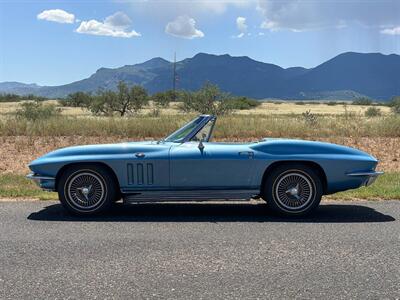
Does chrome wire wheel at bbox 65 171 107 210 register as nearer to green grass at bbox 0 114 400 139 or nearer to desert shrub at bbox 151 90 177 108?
green grass at bbox 0 114 400 139

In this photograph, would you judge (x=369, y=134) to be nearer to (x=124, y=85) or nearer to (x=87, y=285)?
(x=87, y=285)

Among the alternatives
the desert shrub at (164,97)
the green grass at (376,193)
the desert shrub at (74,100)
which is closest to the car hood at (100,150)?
the green grass at (376,193)

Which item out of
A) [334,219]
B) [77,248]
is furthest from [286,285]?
[334,219]

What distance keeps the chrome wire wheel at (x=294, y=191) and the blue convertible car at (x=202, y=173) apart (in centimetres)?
1

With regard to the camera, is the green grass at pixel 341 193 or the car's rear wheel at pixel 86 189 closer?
the car's rear wheel at pixel 86 189

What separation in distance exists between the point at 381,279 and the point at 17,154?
39.7 ft

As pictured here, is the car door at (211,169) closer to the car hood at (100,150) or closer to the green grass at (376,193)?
the car hood at (100,150)

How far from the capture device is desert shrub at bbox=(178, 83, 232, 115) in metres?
32.4

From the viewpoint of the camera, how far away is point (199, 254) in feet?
15.6

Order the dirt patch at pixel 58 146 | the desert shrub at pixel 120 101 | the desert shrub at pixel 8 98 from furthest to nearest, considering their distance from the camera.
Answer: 1. the desert shrub at pixel 8 98
2. the desert shrub at pixel 120 101
3. the dirt patch at pixel 58 146

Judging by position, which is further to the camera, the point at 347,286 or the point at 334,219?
the point at 334,219

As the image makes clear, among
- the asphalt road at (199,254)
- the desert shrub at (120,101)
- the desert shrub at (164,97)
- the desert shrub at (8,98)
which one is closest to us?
the asphalt road at (199,254)

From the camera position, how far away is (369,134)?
61.9 feet

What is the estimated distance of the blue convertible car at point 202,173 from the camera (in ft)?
20.5
